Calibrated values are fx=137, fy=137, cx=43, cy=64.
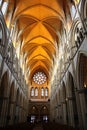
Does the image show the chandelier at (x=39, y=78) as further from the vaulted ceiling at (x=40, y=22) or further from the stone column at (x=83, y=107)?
the stone column at (x=83, y=107)

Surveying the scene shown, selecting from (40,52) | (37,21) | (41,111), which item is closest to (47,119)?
(41,111)

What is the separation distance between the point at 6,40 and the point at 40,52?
18.0 m

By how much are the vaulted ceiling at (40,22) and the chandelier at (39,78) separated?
13724 mm

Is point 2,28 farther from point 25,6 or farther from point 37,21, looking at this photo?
point 37,21

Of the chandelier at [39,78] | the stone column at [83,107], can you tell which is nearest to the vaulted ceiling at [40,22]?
the stone column at [83,107]

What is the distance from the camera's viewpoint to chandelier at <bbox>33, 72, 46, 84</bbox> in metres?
44.8

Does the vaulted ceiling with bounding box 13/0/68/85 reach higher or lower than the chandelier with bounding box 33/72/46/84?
higher

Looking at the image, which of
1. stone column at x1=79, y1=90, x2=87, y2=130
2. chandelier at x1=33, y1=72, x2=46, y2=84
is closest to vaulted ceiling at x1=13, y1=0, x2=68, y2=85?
stone column at x1=79, y1=90, x2=87, y2=130

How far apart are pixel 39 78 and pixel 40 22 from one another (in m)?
24.5

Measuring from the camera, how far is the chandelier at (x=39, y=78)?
44.8 metres

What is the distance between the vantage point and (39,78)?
45.1m

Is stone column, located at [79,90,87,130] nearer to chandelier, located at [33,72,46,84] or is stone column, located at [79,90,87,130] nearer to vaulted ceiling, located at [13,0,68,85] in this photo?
vaulted ceiling, located at [13,0,68,85]

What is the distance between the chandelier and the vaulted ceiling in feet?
45.0

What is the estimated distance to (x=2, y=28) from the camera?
50.8 feet
